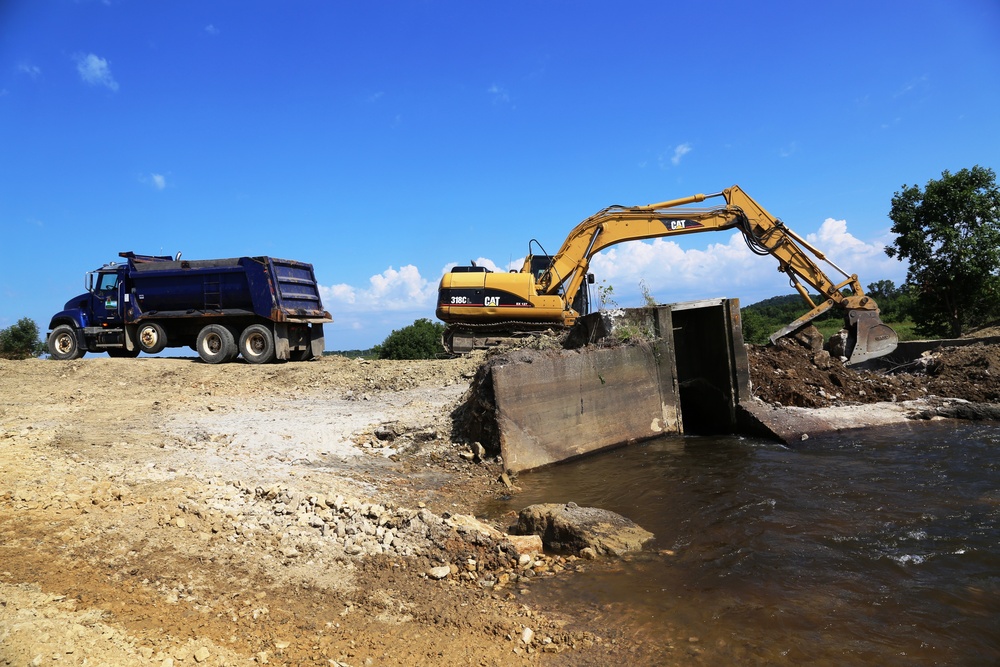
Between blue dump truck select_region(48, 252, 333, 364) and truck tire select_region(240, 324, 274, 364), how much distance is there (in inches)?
0.9

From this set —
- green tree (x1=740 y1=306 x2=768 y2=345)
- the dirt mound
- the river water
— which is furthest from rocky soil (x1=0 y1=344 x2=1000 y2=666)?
green tree (x1=740 y1=306 x2=768 y2=345)

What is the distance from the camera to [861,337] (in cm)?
1267

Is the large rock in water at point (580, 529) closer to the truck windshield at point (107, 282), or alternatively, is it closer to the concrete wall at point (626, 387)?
the concrete wall at point (626, 387)

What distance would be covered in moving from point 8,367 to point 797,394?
16276 millimetres

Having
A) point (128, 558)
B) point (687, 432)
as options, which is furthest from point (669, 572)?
point (687, 432)

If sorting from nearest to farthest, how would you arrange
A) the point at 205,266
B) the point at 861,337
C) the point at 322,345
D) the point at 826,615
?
1. the point at 826,615
2. the point at 861,337
3. the point at 205,266
4. the point at 322,345

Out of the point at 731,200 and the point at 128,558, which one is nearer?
the point at 128,558

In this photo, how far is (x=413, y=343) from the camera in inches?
873

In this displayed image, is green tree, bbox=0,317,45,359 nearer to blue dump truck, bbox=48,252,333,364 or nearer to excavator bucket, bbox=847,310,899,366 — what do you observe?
blue dump truck, bbox=48,252,333,364

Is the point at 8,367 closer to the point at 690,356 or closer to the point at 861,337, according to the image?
the point at 690,356

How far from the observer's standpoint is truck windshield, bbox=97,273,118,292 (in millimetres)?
15188

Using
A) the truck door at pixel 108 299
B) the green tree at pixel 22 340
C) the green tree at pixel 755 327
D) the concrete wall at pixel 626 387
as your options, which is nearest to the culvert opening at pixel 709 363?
the concrete wall at pixel 626 387

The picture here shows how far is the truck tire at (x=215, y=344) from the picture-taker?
571 inches

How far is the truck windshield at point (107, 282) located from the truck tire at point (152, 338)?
1224 millimetres
